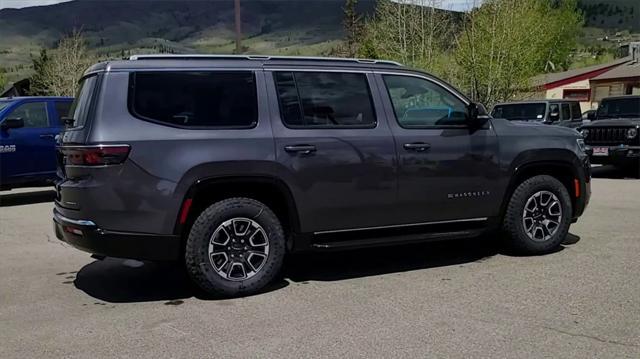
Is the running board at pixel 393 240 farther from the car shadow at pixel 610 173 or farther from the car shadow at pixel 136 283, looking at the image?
the car shadow at pixel 610 173

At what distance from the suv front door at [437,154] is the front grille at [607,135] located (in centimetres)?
918

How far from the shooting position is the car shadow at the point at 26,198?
38.6 ft

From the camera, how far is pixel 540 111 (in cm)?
1596

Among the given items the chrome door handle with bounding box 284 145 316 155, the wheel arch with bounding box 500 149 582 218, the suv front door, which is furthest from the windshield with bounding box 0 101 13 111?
the wheel arch with bounding box 500 149 582 218

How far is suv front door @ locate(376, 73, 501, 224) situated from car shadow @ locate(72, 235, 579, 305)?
2.23ft

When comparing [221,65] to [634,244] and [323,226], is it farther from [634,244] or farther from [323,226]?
[634,244]

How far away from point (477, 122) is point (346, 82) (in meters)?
1.42

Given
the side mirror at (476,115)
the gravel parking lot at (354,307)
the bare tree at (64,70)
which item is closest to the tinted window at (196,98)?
the gravel parking lot at (354,307)

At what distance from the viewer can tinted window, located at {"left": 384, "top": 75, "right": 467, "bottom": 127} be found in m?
6.05

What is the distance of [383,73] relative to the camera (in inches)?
239

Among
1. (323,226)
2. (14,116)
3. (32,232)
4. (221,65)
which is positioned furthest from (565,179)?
(14,116)

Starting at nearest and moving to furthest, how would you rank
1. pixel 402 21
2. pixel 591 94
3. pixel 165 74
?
pixel 165 74 → pixel 402 21 → pixel 591 94

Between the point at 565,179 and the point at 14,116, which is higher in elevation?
the point at 14,116

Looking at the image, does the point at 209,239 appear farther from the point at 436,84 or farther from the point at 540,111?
the point at 540,111
